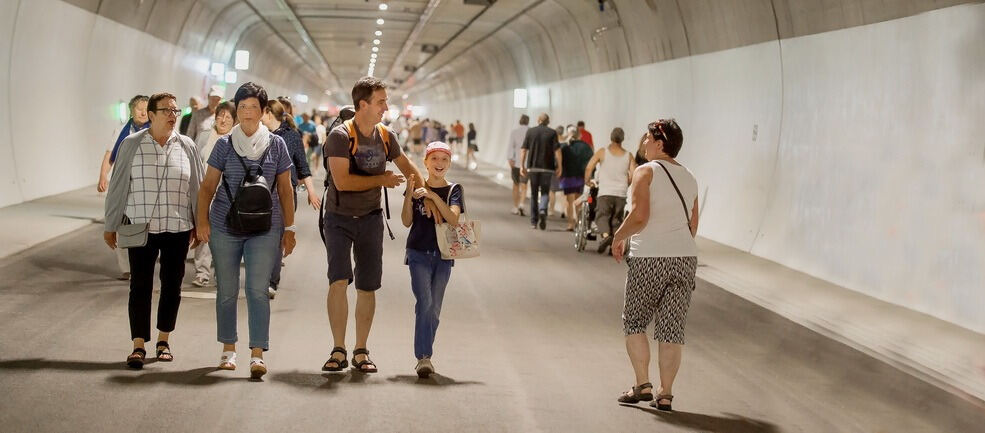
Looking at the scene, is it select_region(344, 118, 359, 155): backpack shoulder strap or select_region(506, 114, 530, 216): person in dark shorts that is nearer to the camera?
select_region(344, 118, 359, 155): backpack shoulder strap

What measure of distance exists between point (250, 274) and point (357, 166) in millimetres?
954

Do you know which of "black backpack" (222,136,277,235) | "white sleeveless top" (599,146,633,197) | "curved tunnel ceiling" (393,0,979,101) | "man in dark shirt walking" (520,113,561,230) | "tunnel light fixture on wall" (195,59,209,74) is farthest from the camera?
"tunnel light fixture on wall" (195,59,209,74)

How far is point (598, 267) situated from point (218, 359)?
7.81 meters

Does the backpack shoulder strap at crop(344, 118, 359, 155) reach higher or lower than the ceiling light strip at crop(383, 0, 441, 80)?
lower

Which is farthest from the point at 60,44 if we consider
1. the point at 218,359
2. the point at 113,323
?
the point at 218,359

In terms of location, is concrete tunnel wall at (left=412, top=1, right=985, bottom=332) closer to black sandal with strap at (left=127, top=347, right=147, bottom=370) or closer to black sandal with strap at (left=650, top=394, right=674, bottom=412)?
black sandal with strap at (left=650, top=394, right=674, bottom=412)

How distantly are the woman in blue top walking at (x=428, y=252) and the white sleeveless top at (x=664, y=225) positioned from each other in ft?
4.14

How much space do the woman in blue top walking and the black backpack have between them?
0.88 metres

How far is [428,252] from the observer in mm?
8195

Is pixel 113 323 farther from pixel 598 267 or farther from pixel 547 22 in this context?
pixel 547 22

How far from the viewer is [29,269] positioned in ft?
41.0

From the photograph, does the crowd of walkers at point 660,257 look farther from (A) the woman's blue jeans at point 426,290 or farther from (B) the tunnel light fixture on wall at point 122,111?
(B) the tunnel light fixture on wall at point 122,111

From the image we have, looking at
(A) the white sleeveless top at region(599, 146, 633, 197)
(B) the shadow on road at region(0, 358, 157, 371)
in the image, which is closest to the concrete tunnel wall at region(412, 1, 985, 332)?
(A) the white sleeveless top at region(599, 146, 633, 197)

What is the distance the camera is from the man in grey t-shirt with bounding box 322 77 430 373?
7.97 meters
